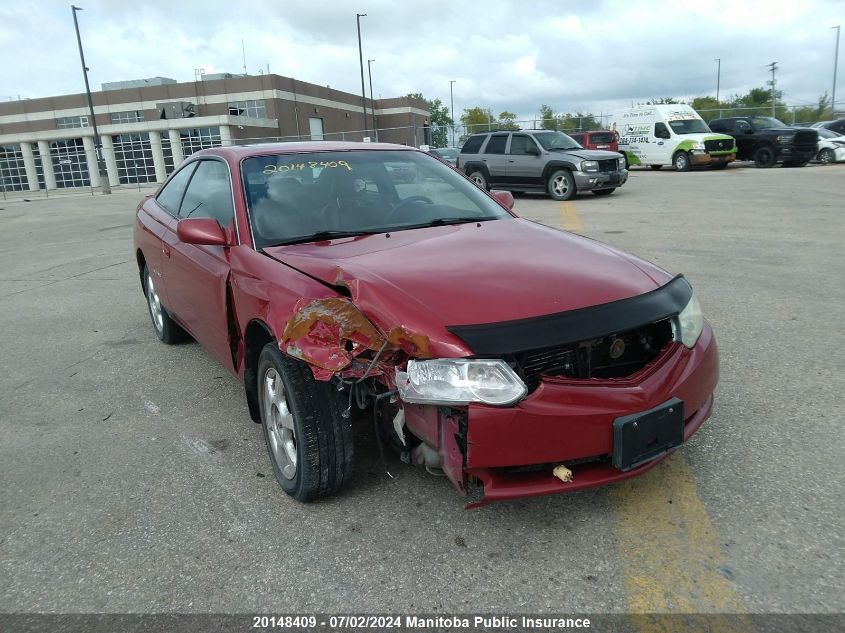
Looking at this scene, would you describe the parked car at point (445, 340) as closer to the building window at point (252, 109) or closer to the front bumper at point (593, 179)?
the front bumper at point (593, 179)

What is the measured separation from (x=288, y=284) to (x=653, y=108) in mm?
23410

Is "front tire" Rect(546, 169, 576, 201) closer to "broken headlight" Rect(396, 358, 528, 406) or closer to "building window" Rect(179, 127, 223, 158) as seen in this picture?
"broken headlight" Rect(396, 358, 528, 406)

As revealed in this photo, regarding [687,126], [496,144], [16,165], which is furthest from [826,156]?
[16,165]

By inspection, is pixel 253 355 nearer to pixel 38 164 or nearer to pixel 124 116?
pixel 124 116

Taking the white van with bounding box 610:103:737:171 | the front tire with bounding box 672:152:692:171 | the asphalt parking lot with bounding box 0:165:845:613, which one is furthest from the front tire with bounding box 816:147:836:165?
the asphalt parking lot with bounding box 0:165:845:613

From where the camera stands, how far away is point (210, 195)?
401 centimetres

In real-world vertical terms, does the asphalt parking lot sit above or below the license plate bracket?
below

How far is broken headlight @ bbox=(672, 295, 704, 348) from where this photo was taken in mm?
2633

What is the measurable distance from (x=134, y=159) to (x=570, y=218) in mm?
44316

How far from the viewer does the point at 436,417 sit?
2342 mm

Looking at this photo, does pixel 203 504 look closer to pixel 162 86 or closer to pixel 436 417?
pixel 436 417

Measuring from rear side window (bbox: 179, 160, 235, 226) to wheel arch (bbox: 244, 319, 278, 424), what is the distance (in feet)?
2.43

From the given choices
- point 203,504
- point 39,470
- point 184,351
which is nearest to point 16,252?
point 184,351

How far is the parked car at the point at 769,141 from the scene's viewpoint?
21.8 metres
